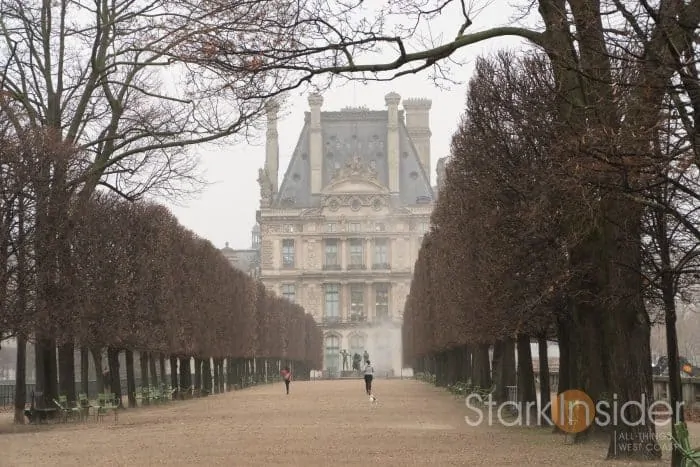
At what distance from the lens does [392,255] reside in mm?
116062

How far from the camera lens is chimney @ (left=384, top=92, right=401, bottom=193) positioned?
116562 mm

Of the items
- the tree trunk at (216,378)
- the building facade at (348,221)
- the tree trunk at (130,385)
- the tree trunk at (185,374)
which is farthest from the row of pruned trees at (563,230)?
the building facade at (348,221)

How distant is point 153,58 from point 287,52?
39.3ft

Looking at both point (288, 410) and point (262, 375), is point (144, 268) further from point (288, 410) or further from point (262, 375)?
point (262, 375)

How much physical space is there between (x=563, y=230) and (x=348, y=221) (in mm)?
98061

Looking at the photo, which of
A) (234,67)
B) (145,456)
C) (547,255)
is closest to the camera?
(234,67)

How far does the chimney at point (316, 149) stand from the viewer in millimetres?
116250

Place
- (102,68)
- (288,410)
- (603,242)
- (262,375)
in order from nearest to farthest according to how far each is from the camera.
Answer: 1. (603,242)
2. (102,68)
3. (288,410)
4. (262,375)

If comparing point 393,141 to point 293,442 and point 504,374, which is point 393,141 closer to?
point 504,374

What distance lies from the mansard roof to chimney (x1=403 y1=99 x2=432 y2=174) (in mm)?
3860

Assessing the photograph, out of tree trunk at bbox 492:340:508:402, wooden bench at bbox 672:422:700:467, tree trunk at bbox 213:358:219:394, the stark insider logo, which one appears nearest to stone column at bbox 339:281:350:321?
tree trunk at bbox 213:358:219:394

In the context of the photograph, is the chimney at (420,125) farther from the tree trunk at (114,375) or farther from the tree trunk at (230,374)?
the tree trunk at (114,375)

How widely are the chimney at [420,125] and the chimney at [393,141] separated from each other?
5053mm

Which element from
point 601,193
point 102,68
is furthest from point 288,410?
point 601,193
